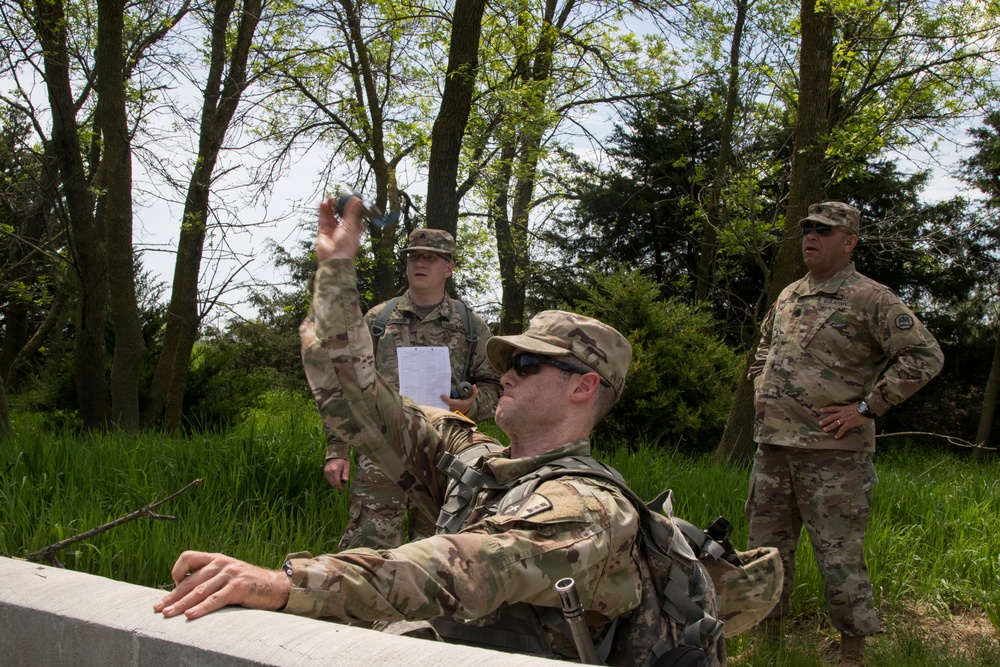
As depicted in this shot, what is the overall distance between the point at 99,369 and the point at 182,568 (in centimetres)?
806

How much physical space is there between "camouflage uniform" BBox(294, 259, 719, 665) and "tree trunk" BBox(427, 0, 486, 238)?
16.4ft

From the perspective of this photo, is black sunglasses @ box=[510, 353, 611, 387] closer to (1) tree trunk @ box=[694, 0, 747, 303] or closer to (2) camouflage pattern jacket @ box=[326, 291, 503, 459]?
(2) camouflage pattern jacket @ box=[326, 291, 503, 459]

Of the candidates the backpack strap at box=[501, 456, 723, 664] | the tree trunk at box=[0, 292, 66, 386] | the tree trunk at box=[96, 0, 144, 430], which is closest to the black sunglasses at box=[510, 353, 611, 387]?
the backpack strap at box=[501, 456, 723, 664]

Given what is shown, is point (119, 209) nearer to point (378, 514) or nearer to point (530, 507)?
point (378, 514)

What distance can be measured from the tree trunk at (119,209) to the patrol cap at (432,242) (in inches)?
191

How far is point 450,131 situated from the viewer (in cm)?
785

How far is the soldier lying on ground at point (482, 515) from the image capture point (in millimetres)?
1909

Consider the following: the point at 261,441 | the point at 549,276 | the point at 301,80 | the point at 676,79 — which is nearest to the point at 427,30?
the point at 301,80

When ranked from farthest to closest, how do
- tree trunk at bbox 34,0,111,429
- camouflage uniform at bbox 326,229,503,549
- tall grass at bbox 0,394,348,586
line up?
1. tree trunk at bbox 34,0,111,429
2. camouflage uniform at bbox 326,229,503,549
3. tall grass at bbox 0,394,348,586

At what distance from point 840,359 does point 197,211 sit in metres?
7.34

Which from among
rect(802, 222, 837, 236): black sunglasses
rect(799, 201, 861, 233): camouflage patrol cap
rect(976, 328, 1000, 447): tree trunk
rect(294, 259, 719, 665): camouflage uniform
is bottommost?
rect(976, 328, 1000, 447): tree trunk

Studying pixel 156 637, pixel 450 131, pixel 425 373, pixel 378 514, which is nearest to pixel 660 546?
pixel 156 637

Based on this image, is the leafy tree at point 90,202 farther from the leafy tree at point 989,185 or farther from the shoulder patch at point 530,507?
the leafy tree at point 989,185

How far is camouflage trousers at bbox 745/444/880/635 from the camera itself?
4.47 m
